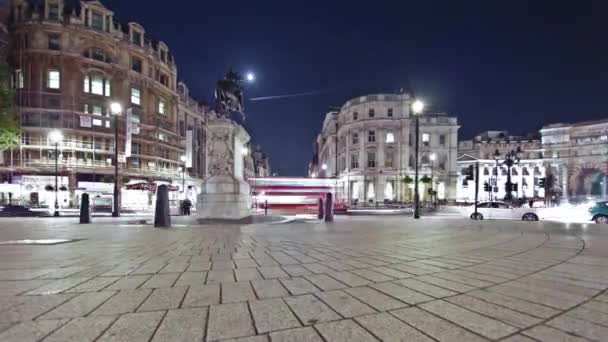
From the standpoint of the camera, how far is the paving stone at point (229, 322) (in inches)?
96.6

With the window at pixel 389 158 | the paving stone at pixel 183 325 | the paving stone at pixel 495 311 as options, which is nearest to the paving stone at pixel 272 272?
the paving stone at pixel 183 325

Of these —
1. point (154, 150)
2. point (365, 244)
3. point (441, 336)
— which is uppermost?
point (154, 150)

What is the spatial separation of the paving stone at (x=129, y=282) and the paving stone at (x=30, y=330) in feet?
3.56

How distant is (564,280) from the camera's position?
4.18 metres

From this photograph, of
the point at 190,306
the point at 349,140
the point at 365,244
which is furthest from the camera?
the point at 349,140

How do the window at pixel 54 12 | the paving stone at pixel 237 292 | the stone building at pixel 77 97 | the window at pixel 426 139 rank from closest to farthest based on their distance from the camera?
the paving stone at pixel 237 292 < the stone building at pixel 77 97 < the window at pixel 54 12 < the window at pixel 426 139

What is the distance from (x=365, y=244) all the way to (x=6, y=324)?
6.80 m

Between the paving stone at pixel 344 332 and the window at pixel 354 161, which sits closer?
the paving stone at pixel 344 332


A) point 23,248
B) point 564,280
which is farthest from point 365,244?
point 23,248

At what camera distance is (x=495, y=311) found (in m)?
3.00

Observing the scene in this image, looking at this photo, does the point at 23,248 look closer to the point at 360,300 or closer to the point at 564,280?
the point at 360,300

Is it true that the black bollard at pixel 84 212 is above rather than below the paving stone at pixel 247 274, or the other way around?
below

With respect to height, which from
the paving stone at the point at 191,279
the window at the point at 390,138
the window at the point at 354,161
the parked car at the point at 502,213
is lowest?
the parked car at the point at 502,213

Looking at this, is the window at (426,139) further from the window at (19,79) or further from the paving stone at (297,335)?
the window at (19,79)
